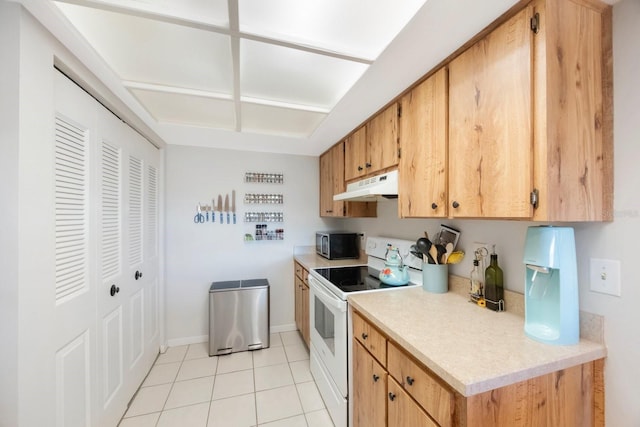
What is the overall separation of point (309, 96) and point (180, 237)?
2.06 metres

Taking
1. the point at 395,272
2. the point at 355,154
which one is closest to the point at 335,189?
the point at 355,154

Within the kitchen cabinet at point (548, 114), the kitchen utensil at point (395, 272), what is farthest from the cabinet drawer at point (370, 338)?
the kitchen cabinet at point (548, 114)

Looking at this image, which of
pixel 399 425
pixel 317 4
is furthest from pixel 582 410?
pixel 317 4

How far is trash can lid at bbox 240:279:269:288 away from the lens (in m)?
2.63

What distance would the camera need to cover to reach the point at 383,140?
1.76 metres

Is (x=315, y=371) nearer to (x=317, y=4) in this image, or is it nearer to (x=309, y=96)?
(x=309, y=96)

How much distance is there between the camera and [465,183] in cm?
112

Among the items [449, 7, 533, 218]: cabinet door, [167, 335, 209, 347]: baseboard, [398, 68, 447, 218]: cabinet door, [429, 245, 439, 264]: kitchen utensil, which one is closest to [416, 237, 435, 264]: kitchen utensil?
[429, 245, 439, 264]: kitchen utensil

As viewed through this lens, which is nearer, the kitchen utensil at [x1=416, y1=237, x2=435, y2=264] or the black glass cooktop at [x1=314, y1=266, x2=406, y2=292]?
the kitchen utensil at [x1=416, y1=237, x2=435, y2=264]

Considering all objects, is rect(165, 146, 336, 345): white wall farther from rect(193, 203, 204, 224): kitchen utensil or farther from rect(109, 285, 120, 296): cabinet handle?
rect(109, 285, 120, 296): cabinet handle

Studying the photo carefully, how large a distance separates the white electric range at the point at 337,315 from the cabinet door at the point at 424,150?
551 mm

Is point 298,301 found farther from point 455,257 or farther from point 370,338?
point 455,257

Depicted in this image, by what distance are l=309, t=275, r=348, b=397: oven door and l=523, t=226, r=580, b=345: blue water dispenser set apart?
3.05 feet

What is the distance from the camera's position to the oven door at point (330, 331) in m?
1.54
